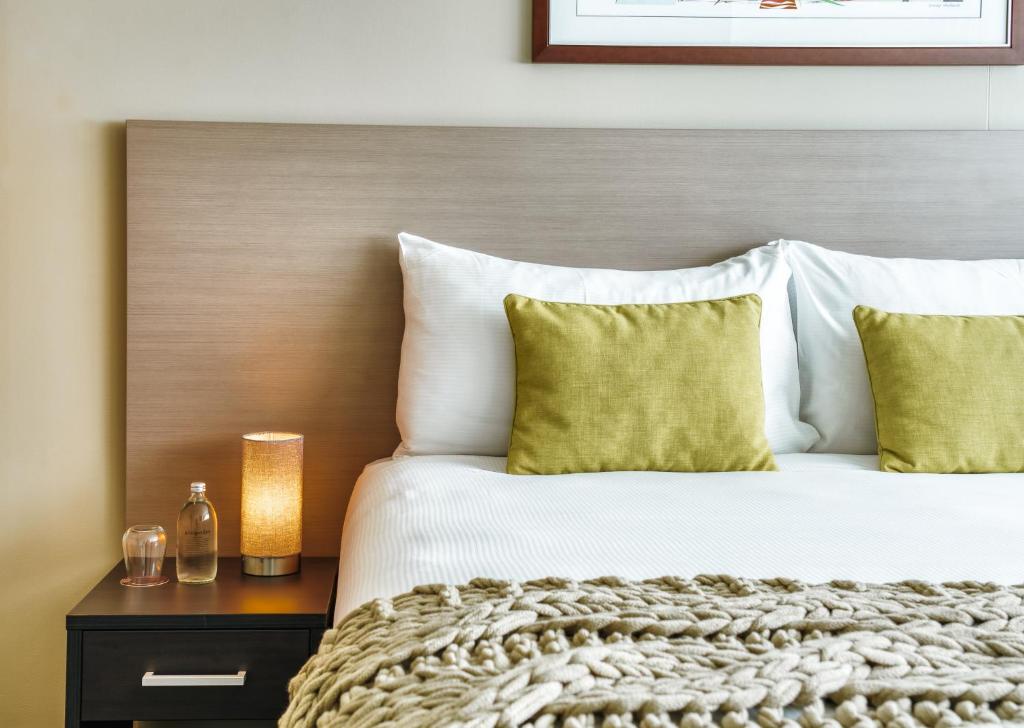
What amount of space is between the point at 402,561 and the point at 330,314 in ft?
3.39

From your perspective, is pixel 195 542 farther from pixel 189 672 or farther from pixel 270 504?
pixel 189 672

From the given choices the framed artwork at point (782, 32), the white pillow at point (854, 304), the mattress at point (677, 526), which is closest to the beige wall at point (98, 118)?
the framed artwork at point (782, 32)

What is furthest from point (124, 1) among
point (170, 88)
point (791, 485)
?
point (791, 485)

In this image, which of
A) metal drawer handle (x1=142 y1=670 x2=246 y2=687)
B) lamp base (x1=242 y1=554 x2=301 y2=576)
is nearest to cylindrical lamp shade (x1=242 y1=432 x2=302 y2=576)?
lamp base (x1=242 y1=554 x2=301 y2=576)

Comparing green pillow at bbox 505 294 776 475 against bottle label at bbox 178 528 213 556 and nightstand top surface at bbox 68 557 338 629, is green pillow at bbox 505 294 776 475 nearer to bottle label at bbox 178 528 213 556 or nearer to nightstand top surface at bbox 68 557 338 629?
nightstand top surface at bbox 68 557 338 629

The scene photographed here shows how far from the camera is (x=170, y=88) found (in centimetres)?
203

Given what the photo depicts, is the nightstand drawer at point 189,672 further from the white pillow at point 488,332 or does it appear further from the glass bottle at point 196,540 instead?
the white pillow at point 488,332

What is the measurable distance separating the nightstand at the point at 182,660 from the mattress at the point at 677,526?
0.25 m

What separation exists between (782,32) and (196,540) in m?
1.77

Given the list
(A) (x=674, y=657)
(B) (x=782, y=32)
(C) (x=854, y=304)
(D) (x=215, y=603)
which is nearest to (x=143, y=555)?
(D) (x=215, y=603)

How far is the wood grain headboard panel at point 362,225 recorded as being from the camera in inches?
78.2

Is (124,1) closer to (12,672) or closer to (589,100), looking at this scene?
(589,100)

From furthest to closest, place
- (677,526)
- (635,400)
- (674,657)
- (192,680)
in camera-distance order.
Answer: (635,400)
(192,680)
(677,526)
(674,657)

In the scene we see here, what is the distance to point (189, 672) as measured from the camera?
5.10 ft
